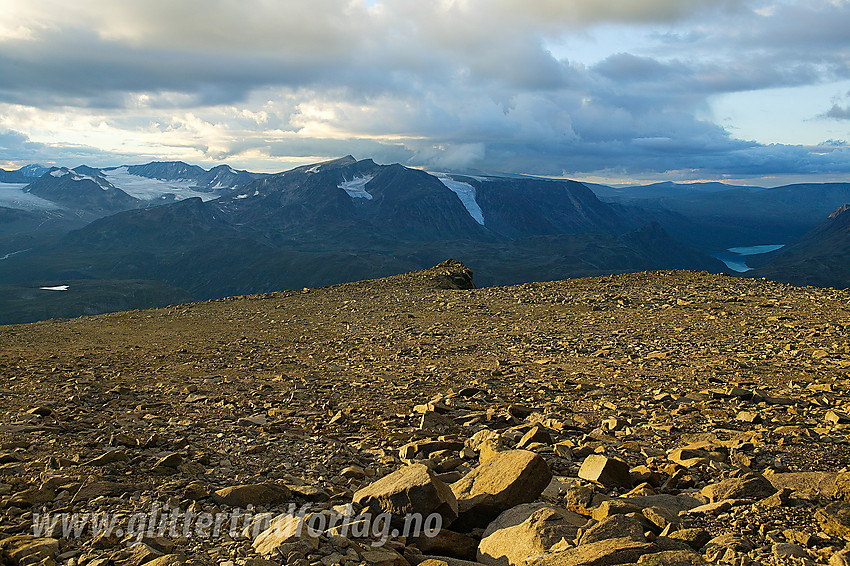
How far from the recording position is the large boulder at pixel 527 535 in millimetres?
6426

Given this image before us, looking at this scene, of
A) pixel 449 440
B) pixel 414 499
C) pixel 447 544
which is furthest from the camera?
pixel 449 440

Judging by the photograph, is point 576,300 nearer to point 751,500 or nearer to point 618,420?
point 618,420

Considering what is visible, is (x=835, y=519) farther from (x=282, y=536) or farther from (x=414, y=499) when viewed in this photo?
(x=282, y=536)

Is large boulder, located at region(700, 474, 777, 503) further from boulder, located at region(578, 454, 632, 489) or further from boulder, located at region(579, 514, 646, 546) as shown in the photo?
boulder, located at region(579, 514, 646, 546)

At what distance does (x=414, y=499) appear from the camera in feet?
23.7

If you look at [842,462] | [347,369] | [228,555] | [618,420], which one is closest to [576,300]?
Answer: [347,369]

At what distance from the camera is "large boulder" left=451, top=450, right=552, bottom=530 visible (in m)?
7.61

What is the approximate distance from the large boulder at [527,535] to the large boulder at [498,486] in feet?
1.33

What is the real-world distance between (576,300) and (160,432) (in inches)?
924

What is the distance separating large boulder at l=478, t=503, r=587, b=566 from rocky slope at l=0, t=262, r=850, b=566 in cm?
2

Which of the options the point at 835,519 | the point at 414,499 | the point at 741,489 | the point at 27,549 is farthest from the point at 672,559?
the point at 27,549

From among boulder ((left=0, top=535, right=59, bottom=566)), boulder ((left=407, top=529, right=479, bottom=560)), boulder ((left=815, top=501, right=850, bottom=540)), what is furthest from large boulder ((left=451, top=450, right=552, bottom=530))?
boulder ((left=0, top=535, right=59, bottom=566))

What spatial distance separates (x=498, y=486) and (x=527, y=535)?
4.40 ft

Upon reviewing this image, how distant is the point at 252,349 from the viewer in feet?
72.2
